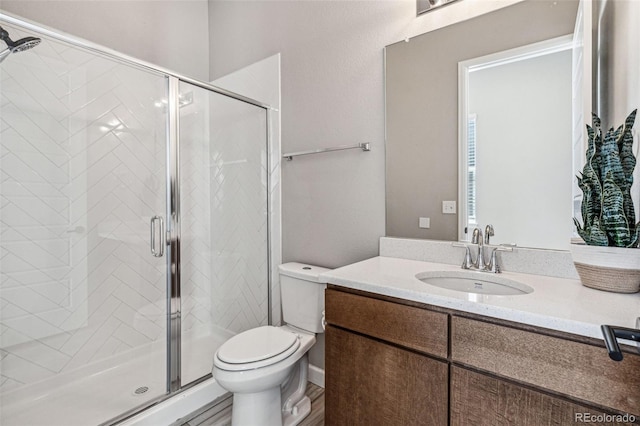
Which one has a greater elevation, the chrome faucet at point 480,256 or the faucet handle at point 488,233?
the faucet handle at point 488,233

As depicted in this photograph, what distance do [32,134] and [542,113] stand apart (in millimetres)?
2571

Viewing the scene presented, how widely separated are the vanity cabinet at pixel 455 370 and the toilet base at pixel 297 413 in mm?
432

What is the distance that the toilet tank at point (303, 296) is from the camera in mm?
1730

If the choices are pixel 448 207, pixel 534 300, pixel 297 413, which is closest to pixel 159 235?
pixel 297 413

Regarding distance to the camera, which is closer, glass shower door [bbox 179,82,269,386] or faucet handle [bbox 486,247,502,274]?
faucet handle [bbox 486,247,502,274]

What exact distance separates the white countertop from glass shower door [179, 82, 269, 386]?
1.17 m

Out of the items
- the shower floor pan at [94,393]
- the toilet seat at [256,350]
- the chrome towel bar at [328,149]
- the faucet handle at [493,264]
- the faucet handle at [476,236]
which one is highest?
the chrome towel bar at [328,149]

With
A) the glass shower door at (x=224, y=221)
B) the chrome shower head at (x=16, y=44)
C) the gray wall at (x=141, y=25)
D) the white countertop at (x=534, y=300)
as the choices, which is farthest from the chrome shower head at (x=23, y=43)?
the white countertop at (x=534, y=300)

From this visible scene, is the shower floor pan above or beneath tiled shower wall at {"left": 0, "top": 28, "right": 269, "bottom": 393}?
beneath

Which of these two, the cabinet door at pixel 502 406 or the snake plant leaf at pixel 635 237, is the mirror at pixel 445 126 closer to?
the snake plant leaf at pixel 635 237

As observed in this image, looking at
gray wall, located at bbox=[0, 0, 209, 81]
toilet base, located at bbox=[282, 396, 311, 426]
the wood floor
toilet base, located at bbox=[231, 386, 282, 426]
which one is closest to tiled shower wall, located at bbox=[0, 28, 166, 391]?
gray wall, located at bbox=[0, 0, 209, 81]

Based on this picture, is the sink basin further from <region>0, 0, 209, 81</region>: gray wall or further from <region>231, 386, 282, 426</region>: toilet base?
<region>0, 0, 209, 81</region>: gray wall

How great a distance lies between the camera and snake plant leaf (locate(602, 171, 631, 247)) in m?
0.94

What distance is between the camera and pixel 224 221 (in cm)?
235
